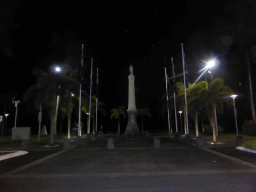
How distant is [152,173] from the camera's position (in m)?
8.52

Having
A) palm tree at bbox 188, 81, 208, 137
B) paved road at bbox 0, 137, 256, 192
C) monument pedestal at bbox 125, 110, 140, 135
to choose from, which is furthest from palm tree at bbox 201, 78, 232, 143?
monument pedestal at bbox 125, 110, 140, 135

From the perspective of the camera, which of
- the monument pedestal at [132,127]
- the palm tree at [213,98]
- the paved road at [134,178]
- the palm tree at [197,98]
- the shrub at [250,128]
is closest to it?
the paved road at [134,178]

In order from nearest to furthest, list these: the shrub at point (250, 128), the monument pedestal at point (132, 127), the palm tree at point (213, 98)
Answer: the palm tree at point (213, 98), the shrub at point (250, 128), the monument pedestal at point (132, 127)

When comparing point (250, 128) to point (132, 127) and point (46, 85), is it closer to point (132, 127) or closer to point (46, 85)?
point (132, 127)

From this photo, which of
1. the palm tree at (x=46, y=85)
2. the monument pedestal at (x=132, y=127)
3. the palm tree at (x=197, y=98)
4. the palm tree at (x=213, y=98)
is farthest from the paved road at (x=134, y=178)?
the monument pedestal at (x=132, y=127)

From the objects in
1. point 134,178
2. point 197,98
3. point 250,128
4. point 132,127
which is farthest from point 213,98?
point 132,127

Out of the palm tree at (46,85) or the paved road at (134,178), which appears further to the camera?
the palm tree at (46,85)

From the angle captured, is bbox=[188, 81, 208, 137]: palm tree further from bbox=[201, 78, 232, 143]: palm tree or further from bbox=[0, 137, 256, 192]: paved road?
bbox=[0, 137, 256, 192]: paved road

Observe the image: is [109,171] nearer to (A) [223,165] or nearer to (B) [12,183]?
(B) [12,183]

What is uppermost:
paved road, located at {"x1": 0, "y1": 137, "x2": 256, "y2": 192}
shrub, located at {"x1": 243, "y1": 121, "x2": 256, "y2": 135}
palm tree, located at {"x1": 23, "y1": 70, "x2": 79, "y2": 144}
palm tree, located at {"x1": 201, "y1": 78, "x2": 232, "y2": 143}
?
palm tree, located at {"x1": 23, "y1": 70, "x2": 79, "y2": 144}

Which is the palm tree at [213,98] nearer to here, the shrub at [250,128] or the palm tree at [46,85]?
the shrub at [250,128]

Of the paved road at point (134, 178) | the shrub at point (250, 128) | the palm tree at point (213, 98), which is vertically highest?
the palm tree at point (213, 98)

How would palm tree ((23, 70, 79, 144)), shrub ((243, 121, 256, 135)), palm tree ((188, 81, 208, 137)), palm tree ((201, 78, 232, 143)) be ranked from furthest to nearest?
shrub ((243, 121, 256, 135)) < palm tree ((23, 70, 79, 144)) < palm tree ((188, 81, 208, 137)) < palm tree ((201, 78, 232, 143))

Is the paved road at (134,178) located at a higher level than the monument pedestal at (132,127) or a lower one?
lower
